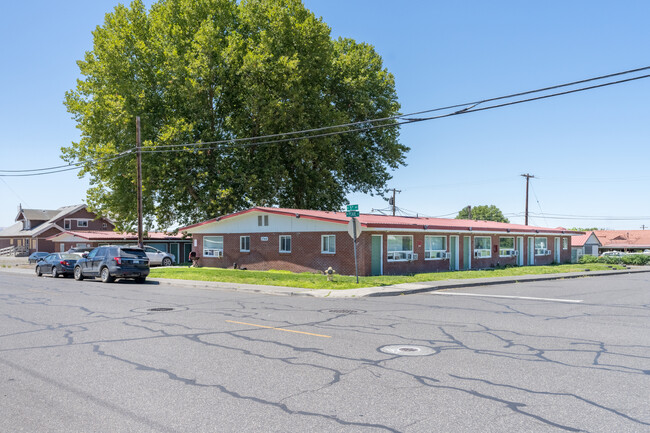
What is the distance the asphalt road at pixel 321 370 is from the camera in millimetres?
5027

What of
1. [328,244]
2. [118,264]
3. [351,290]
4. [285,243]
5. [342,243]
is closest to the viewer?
[351,290]

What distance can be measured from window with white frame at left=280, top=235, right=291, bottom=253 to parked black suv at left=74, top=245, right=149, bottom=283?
27.1 feet

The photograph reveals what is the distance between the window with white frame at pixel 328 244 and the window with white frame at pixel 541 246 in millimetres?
22756

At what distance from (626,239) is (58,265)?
92.5 m

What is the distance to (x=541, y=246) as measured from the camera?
42500mm

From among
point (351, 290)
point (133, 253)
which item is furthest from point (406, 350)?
point (133, 253)

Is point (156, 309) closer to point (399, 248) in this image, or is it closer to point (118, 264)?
point (118, 264)

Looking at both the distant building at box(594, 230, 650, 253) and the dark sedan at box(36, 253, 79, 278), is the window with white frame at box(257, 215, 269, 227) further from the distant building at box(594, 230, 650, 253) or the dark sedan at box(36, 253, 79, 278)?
the distant building at box(594, 230, 650, 253)

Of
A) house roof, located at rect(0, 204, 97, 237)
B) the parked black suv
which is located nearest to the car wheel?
the parked black suv

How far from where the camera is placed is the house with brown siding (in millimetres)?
67625

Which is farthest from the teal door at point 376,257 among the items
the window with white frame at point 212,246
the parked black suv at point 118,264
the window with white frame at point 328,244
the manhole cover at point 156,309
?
the manhole cover at point 156,309

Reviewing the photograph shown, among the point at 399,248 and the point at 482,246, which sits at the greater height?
the point at 399,248

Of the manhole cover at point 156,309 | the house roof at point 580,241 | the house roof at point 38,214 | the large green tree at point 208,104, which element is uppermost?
the large green tree at point 208,104

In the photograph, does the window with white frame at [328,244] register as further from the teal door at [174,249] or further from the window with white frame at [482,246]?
the teal door at [174,249]
